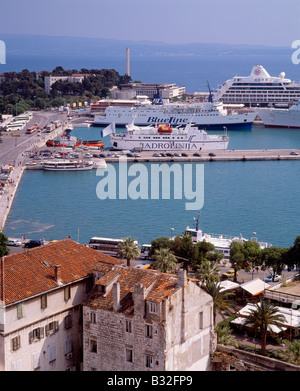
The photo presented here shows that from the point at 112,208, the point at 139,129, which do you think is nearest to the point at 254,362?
the point at 112,208

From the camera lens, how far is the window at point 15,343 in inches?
287

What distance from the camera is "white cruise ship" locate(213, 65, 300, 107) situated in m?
47.8

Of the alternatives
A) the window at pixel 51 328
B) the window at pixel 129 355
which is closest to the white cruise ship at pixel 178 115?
the window at pixel 51 328

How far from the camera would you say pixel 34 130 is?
3588 centimetres

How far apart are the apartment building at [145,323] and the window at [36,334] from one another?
1.57 feet

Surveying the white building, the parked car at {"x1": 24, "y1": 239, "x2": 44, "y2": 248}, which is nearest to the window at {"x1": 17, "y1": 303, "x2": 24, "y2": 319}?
the parked car at {"x1": 24, "y1": 239, "x2": 44, "y2": 248}

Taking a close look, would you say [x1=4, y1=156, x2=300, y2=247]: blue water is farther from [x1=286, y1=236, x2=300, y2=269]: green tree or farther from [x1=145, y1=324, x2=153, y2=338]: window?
[x1=145, y1=324, x2=153, y2=338]: window

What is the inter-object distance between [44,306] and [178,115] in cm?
3597

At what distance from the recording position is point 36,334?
7.60m

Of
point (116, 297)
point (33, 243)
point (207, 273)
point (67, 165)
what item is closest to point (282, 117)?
point (67, 165)

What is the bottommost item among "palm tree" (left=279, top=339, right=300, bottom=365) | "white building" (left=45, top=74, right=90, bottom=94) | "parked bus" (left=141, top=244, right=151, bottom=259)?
"parked bus" (left=141, top=244, right=151, bottom=259)

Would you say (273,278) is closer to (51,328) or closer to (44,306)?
(51,328)

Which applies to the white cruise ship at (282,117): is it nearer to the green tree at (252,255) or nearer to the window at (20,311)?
the green tree at (252,255)

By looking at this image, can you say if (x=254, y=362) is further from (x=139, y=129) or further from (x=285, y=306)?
(x=139, y=129)
